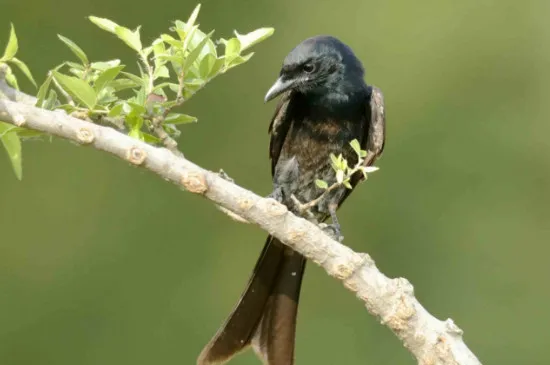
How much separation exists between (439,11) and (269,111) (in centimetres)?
128

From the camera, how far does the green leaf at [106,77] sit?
2.06 metres

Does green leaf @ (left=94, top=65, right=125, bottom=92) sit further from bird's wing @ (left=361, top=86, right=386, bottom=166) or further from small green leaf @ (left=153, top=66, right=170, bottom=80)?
bird's wing @ (left=361, top=86, right=386, bottom=166)

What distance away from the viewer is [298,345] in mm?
5848

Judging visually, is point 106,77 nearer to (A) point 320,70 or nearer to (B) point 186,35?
(B) point 186,35

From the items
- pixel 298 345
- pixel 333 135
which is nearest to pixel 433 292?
pixel 298 345

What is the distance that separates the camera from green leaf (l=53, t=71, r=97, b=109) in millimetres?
2041

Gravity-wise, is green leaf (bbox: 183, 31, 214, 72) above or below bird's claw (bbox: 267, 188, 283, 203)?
below

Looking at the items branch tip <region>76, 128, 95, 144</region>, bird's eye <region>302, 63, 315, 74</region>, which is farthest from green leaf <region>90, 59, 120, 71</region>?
bird's eye <region>302, 63, 315, 74</region>

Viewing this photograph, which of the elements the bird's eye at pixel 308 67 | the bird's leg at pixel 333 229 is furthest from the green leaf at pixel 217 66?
the bird's eye at pixel 308 67

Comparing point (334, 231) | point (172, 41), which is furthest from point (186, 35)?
point (334, 231)

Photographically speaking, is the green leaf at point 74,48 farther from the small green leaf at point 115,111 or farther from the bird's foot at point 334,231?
the bird's foot at point 334,231

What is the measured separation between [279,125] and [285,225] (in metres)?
1.31

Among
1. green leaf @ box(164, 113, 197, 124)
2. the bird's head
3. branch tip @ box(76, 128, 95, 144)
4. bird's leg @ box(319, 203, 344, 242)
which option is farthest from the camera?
the bird's head

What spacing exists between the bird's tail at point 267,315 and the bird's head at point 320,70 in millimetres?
489
